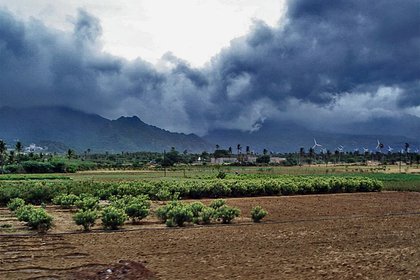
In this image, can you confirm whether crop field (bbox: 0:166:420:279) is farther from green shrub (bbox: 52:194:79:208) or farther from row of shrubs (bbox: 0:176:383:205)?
row of shrubs (bbox: 0:176:383:205)

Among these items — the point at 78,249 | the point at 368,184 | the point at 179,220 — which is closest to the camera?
the point at 78,249

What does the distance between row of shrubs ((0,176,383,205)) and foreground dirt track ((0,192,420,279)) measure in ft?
60.4

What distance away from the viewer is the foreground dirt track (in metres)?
15.2

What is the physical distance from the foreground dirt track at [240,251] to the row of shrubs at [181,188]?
18.4m

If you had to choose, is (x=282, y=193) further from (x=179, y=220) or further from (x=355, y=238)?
(x=355, y=238)

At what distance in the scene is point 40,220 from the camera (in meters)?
24.2

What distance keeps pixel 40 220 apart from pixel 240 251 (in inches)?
434

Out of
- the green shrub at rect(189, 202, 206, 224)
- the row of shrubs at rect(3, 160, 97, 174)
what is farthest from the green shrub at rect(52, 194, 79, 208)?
the row of shrubs at rect(3, 160, 97, 174)

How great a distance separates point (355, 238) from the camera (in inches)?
853

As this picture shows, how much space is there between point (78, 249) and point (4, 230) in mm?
7600

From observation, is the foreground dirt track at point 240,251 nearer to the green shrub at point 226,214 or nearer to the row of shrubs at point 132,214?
the green shrub at point 226,214

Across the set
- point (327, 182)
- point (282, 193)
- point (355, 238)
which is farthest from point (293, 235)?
point (327, 182)

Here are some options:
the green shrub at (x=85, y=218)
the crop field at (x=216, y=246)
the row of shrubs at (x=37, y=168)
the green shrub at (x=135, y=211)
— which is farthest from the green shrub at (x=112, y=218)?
the row of shrubs at (x=37, y=168)

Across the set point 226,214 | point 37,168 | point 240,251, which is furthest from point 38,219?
point 37,168
